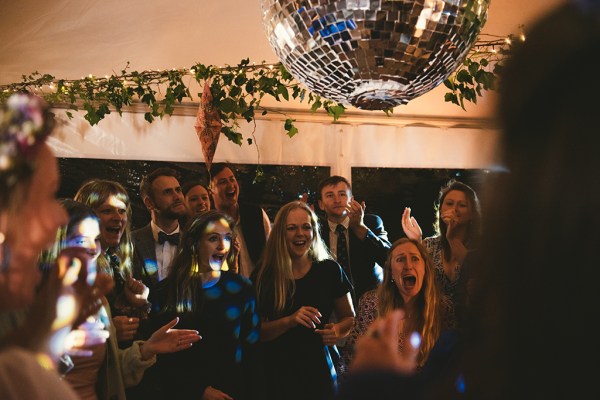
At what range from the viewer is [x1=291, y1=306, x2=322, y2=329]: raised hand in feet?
10.4

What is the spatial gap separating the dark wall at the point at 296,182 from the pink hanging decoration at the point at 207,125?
90cm

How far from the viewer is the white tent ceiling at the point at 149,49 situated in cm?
459

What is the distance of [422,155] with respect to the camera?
5258 mm

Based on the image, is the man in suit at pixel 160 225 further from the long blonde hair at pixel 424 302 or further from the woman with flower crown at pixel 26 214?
the woman with flower crown at pixel 26 214

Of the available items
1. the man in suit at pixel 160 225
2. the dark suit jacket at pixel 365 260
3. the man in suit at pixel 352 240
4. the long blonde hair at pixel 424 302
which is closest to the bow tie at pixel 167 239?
the man in suit at pixel 160 225

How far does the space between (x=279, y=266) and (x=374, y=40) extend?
2.42m

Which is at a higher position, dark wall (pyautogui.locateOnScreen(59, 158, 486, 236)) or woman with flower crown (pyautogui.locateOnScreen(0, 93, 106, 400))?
dark wall (pyautogui.locateOnScreen(59, 158, 486, 236))

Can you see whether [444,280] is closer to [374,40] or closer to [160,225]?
[160,225]

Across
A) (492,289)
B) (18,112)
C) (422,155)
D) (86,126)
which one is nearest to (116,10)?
(86,126)

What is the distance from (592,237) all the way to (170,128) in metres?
4.47

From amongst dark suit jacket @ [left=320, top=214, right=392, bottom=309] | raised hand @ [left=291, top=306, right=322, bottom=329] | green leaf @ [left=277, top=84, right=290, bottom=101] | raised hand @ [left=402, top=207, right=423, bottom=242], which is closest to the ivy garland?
green leaf @ [left=277, top=84, right=290, bottom=101]

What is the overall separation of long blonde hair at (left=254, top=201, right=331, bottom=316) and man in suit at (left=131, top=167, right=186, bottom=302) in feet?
2.29

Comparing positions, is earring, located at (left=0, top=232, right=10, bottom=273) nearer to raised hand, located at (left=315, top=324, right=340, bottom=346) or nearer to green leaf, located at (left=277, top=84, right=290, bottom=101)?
raised hand, located at (left=315, top=324, right=340, bottom=346)

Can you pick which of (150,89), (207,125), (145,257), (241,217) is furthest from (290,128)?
(145,257)
